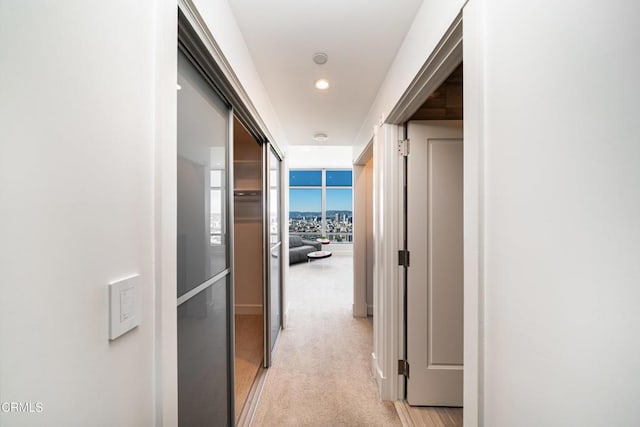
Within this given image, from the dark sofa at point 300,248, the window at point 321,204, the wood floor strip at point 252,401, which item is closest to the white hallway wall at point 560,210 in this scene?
the wood floor strip at point 252,401

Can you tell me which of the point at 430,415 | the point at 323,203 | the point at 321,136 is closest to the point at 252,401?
the point at 430,415

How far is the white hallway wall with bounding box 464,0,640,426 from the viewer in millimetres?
458

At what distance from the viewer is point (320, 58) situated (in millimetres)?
1768

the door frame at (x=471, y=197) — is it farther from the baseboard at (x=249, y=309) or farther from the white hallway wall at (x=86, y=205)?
the baseboard at (x=249, y=309)

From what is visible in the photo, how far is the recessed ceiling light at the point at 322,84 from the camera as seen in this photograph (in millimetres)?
2094

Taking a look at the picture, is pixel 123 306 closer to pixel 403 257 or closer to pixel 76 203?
pixel 76 203

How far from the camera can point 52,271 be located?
465 millimetres

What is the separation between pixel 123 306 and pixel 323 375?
216 cm

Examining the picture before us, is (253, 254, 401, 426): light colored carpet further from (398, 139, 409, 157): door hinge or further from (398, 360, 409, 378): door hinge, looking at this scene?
(398, 139, 409, 157): door hinge

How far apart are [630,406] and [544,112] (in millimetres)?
591

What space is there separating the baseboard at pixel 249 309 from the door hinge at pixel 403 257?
56.5 inches

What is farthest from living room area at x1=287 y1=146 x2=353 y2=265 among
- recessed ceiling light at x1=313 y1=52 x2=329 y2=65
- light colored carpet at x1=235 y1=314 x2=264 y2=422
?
recessed ceiling light at x1=313 y1=52 x2=329 y2=65

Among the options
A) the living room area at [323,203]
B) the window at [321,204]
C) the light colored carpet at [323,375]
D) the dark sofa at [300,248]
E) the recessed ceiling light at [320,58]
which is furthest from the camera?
the window at [321,204]

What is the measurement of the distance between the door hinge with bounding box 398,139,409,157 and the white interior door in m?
0.04
